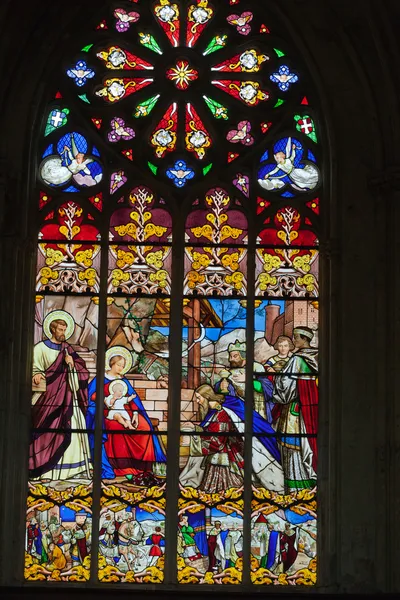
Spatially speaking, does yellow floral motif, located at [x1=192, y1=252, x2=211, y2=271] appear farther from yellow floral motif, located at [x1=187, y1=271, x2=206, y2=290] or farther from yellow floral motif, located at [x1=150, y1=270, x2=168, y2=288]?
yellow floral motif, located at [x1=150, y1=270, x2=168, y2=288]

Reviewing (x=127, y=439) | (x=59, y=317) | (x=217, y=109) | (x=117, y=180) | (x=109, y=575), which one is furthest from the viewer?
(x=217, y=109)

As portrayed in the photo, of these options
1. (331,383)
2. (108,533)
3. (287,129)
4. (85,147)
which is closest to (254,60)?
(287,129)

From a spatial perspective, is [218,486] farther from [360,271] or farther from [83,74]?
[83,74]

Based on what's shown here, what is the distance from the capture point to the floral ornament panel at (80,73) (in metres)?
17.2

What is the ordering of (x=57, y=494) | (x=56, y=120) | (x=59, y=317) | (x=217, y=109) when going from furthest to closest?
(x=217, y=109), (x=56, y=120), (x=59, y=317), (x=57, y=494)

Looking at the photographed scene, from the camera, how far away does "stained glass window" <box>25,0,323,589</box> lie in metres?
15.9

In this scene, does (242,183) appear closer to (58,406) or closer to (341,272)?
(341,272)

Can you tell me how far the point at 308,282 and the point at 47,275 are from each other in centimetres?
250

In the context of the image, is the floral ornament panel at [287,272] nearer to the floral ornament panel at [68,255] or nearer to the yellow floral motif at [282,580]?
the floral ornament panel at [68,255]

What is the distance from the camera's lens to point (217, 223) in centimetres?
1675

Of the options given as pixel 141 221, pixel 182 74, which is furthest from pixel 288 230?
pixel 182 74

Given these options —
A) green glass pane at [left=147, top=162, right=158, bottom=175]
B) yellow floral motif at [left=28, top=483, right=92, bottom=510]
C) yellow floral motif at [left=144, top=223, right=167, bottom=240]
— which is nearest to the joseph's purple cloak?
yellow floral motif at [left=28, top=483, right=92, bottom=510]

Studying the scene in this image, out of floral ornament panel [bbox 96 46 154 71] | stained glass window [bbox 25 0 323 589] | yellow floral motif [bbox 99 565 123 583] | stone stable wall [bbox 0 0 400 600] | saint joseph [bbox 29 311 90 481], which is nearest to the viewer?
stone stable wall [bbox 0 0 400 600]

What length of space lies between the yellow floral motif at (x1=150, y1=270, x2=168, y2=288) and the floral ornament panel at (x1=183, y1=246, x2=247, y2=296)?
7.6 inches
